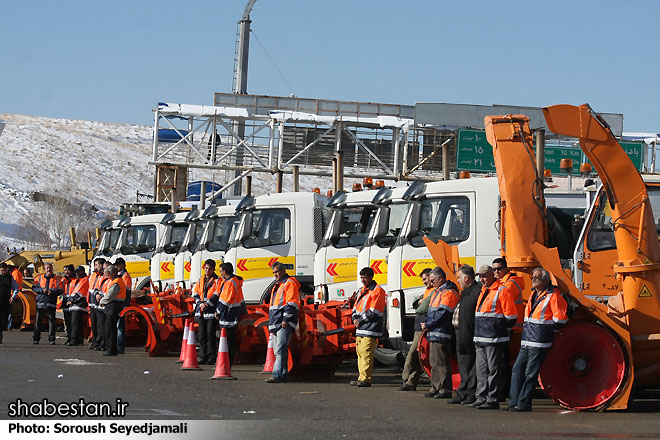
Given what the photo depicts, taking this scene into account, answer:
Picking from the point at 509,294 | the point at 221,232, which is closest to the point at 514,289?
the point at 509,294

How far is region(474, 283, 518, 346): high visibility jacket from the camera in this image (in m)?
11.7

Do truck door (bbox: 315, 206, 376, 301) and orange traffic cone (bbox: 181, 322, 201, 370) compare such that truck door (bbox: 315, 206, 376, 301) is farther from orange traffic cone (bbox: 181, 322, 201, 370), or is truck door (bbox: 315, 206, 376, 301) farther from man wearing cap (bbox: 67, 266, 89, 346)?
man wearing cap (bbox: 67, 266, 89, 346)

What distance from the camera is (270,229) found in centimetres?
1962

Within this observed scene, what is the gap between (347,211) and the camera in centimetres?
1797

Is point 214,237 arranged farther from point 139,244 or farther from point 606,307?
point 606,307

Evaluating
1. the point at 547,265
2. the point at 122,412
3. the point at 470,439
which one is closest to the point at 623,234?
the point at 547,265

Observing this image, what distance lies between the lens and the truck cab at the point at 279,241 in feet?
63.4

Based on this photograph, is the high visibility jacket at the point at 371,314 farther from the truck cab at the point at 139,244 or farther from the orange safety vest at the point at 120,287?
the truck cab at the point at 139,244

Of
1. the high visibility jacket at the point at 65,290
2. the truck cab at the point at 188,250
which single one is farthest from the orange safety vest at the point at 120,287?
the truck cab at the point at 188,250

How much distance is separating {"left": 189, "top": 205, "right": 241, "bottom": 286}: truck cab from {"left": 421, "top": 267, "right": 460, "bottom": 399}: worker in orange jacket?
341 inches

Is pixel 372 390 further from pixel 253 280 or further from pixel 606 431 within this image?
pixel 253 280

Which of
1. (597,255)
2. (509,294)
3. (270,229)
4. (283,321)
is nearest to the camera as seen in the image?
(509,294)

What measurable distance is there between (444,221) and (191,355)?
450cm

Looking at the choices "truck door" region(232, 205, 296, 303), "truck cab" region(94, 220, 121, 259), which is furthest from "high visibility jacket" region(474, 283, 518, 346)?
"truck cab" region(94, 220, 121, 259)
